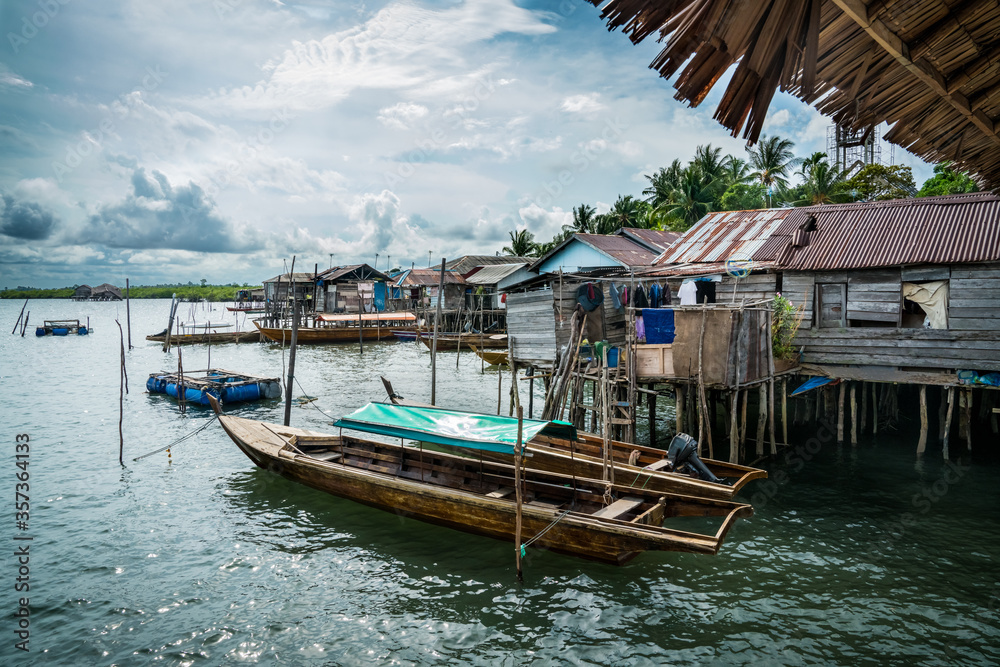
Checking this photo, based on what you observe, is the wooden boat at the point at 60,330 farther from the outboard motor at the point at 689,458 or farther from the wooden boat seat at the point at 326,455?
the outboard motor at the point at 689,458

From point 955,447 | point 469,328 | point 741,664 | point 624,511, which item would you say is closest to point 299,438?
point 624,511

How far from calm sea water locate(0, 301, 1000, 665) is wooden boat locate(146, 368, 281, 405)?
26.0ft

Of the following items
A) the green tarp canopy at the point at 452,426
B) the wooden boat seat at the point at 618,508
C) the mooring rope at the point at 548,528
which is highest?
the green tarp canopy at the point at 452,426

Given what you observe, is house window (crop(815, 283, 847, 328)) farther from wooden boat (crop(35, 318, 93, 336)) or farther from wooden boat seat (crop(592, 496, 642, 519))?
wooden boat (crop(35, 318, 93, 336))

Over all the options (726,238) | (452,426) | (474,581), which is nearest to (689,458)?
(452,426)

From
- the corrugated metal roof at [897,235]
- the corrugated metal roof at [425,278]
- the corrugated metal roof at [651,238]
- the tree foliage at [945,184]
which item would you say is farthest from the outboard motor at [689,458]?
the corrugated metal roof at [425,278]

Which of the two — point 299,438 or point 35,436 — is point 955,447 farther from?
point 35,436

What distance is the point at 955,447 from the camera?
15.8 m

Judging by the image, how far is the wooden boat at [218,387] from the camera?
23625mm

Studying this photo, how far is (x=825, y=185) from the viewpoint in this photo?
34.2 m

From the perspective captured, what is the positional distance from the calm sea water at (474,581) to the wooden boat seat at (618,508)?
1.04 m

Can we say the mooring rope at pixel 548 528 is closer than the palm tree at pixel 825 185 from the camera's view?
Yes

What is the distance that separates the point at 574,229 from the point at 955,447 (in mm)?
35854

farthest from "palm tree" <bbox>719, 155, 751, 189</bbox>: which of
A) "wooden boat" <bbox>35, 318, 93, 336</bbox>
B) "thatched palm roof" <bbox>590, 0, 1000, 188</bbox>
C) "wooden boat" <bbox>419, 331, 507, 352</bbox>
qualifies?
"wooden boat" <bbox>35, 318, 93, 336</bbox>
